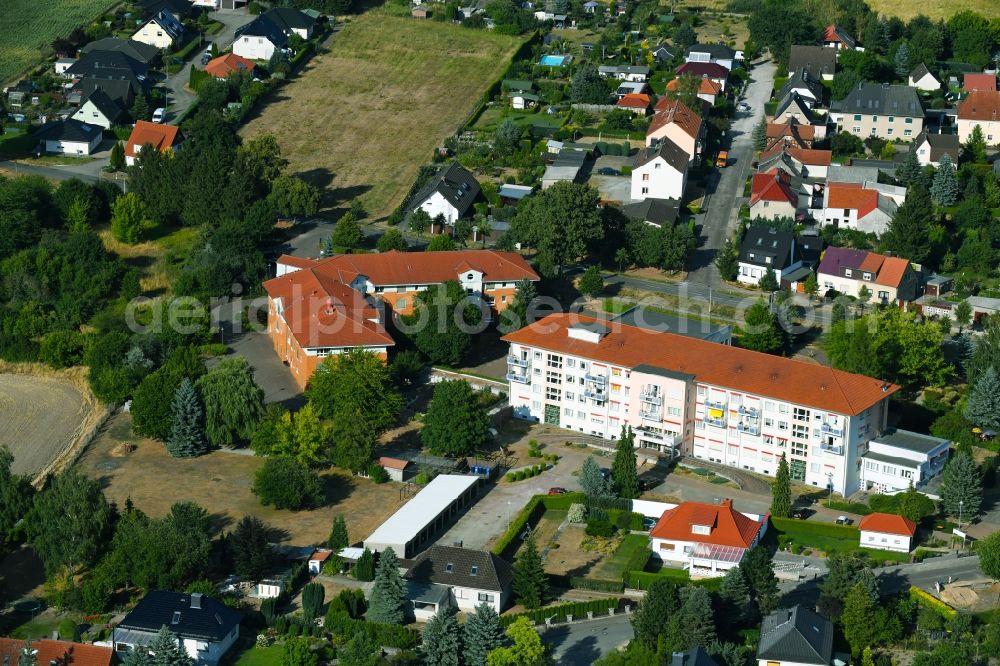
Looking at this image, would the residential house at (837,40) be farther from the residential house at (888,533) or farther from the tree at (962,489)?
the residential house at (888,533)

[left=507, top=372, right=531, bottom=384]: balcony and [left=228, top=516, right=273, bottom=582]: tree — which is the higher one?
[left=228, top=516, right=273, bottom=582]: tree

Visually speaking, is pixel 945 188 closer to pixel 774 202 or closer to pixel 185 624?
pixel 774 202

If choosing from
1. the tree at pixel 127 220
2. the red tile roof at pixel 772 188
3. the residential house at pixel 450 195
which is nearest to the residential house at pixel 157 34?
the tree at pixel 127 220

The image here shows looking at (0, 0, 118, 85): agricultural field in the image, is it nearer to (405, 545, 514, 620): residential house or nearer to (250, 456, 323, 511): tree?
(250, 456, 323, 511): tree

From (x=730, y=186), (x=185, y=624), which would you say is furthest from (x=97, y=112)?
(x=185, y=624)

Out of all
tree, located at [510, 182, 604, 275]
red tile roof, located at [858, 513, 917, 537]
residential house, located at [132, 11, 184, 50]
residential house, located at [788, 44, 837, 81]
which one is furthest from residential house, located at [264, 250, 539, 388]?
residential house, located at [132, 11, 184, 50]
